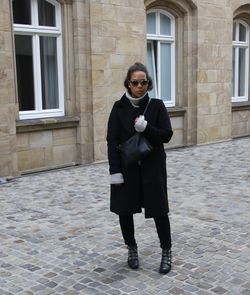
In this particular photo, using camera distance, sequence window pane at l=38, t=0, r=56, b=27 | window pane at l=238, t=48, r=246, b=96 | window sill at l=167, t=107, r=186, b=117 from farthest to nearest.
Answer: window pane at l=238, t=48, r=246, b=96
window sill at l=167, t=107, r=186, b=117
window pane at l=38, t=0, r=56, b=27

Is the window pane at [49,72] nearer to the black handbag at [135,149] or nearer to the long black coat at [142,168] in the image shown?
the long black coat at [142,168]

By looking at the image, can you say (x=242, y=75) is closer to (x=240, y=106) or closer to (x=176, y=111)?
(x=240, y=106)

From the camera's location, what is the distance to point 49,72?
10.1 metres

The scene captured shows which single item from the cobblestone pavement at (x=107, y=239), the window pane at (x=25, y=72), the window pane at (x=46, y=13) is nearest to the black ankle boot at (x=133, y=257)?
the cobblestone pavement at (x=107, y=239)

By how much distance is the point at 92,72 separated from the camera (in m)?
10.2

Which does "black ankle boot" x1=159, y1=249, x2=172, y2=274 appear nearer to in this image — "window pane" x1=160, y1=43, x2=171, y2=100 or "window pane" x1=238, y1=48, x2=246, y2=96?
"window pane" x1=160, y1=43, x2=171, y2=100

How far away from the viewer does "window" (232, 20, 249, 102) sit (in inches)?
595

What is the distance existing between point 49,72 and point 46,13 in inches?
47.0

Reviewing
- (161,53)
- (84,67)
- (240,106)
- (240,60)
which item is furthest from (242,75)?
(84,67)

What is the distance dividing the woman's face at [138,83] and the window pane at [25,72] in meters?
5.79

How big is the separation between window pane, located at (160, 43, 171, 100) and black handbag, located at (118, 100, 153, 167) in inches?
347

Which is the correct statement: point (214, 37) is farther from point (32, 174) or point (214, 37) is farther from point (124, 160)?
point (124, 160)

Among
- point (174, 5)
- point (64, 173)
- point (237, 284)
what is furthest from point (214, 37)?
point (237, 284)

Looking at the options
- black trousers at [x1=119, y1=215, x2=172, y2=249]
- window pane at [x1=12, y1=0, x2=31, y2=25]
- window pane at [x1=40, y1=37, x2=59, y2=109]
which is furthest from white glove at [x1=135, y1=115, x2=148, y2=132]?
window pane at [x1=40, y1=37, x2=59, y2=109]
